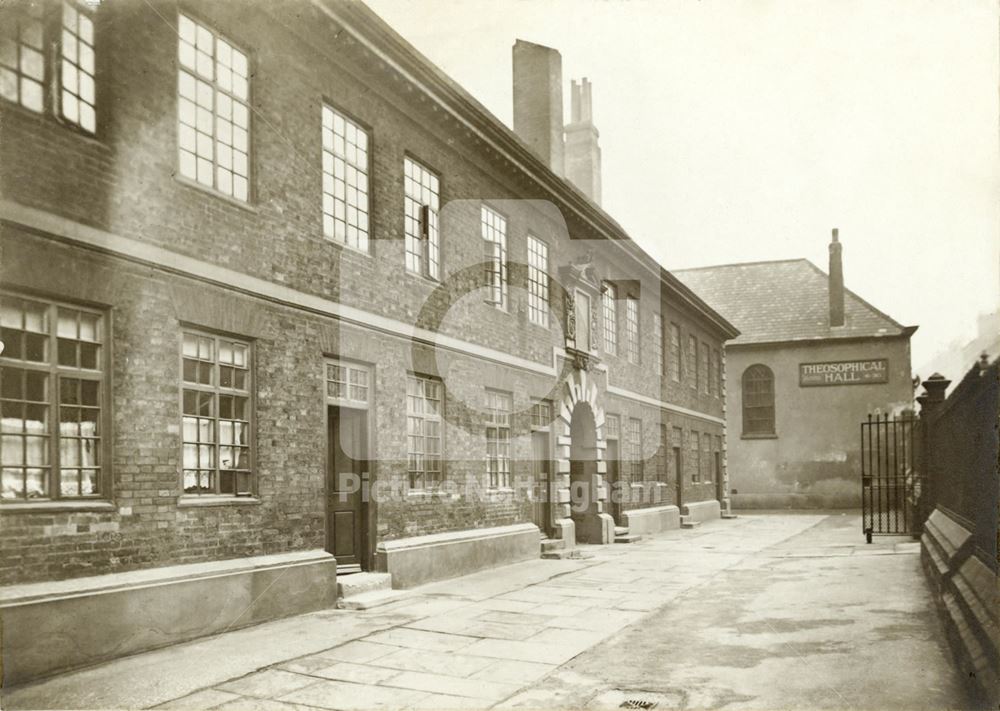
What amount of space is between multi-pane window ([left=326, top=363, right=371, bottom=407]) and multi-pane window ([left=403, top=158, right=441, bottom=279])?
6.46 ft

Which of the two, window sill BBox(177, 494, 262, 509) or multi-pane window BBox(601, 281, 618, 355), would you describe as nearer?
window sill BBox(177, 494, 262, 509)

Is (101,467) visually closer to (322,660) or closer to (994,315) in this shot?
(322,660)

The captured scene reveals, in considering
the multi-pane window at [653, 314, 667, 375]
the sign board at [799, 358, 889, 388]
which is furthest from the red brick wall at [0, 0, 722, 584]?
the sign board at [799, 358, 889, 388]

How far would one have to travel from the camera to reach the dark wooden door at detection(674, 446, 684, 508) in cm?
2644

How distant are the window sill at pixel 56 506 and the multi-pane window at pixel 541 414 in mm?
10167

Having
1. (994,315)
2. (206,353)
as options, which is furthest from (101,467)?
(994,315)

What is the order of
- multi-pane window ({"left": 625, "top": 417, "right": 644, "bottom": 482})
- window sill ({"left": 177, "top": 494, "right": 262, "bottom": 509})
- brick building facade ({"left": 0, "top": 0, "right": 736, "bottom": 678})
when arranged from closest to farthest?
brick building facade ({"left": 0, "top": 0, "right": 736, "bottom": 678})
window sill ({"left": 177, "top": 494, "right": 262, "bottom": 509})
multi-pane window ({"left": 625, "top": 417, "right": 644, "bottom": 482})

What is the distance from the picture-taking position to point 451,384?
13.7m

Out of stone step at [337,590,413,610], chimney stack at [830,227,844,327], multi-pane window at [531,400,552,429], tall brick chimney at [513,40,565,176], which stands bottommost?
stone step at [337,590,413,610]

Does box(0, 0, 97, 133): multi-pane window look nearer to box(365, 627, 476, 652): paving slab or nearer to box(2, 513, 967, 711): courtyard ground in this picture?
box(2, 513, 967, 711): courtyard ground

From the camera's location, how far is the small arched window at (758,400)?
35.3m

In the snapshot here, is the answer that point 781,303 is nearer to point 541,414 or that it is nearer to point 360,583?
point 541,414

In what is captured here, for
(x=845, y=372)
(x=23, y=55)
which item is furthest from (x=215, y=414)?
(x=845, y=372)

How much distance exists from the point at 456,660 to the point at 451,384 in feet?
21.1
